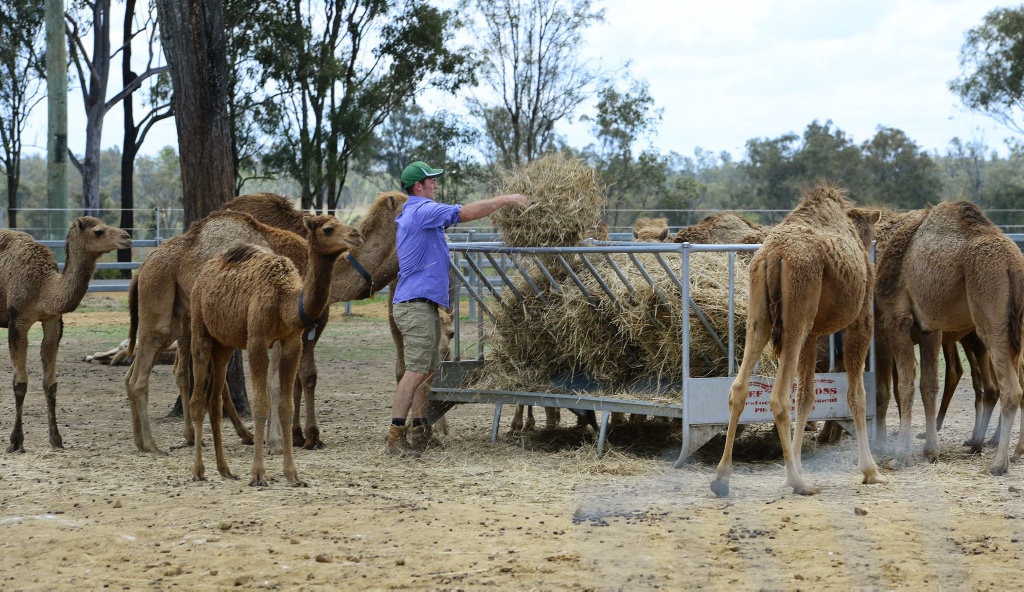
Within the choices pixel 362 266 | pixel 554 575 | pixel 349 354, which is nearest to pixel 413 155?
pixel 349 354

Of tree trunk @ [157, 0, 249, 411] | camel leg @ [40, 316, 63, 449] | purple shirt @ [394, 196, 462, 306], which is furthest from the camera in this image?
tree trunk @ [157, 0, 249, 411]

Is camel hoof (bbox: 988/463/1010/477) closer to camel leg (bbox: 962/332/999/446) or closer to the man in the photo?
camel leg (bbox: 962/332/999/446)

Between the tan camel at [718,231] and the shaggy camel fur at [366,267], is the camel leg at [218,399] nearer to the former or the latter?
the shaggy camel fur at [366,267]

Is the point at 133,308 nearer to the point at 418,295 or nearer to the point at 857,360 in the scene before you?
the point at 418,295

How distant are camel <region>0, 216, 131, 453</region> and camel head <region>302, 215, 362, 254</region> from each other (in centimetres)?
283

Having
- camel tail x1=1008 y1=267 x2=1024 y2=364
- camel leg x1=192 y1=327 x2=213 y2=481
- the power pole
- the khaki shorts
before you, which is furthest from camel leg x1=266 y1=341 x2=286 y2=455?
the power pole

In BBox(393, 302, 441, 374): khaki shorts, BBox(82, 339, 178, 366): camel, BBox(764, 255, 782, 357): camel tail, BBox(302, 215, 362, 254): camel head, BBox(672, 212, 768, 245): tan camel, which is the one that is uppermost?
BBox(672, 212, 768, 245): tan camel

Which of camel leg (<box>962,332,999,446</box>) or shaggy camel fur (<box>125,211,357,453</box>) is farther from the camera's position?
shaggy camel fur (<box>125,211,357,453</box>)

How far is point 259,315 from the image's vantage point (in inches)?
288

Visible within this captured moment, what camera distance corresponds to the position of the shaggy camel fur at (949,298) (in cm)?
773

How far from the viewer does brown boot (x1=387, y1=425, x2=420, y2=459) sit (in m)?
8.36

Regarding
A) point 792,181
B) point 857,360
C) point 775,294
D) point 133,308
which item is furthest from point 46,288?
point 792,181

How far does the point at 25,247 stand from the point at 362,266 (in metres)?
2.94

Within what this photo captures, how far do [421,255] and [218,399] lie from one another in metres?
1.84
